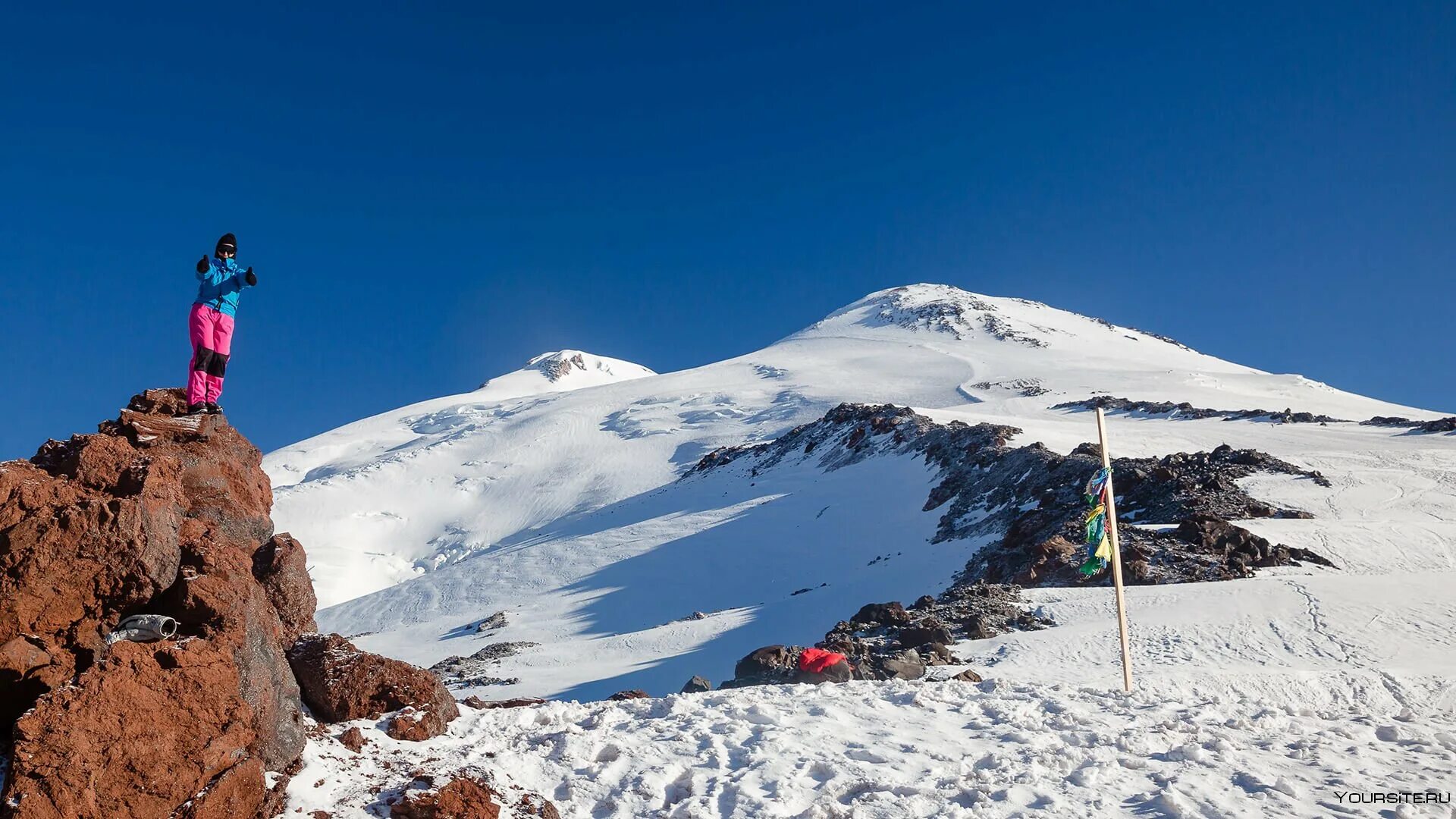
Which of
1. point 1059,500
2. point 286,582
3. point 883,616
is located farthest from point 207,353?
point 1059,500

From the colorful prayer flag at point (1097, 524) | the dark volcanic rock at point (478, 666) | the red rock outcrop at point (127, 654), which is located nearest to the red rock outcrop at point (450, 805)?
the red rock outcrop at point (127, 654)

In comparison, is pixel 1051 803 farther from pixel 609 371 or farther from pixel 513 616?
pixel 609 371

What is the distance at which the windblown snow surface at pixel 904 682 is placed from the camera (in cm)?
602

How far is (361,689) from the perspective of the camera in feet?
20.8

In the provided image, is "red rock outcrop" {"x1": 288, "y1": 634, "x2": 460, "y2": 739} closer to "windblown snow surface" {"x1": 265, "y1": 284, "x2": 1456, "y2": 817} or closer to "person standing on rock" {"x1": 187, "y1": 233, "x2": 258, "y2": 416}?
"windblown snow surface" {"x1": 265, "y1": 284, "x2": 1456, "y2": 817}

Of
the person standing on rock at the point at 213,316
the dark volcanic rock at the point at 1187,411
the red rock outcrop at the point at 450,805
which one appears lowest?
the red rock outcrop at the point at 450,805

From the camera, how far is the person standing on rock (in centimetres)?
743

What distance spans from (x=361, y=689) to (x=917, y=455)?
104ft

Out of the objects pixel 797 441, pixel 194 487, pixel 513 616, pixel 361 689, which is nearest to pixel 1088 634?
pixel 361 689

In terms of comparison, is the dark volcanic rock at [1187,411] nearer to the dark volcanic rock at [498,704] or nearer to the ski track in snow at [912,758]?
the ski track in snow at [912,758]

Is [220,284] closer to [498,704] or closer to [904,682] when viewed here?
[498,704]

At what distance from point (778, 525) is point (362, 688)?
1062 inches

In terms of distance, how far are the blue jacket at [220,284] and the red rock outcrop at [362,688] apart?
10.5 feet

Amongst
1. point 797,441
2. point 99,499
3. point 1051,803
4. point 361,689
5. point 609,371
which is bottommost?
point 1051,803
